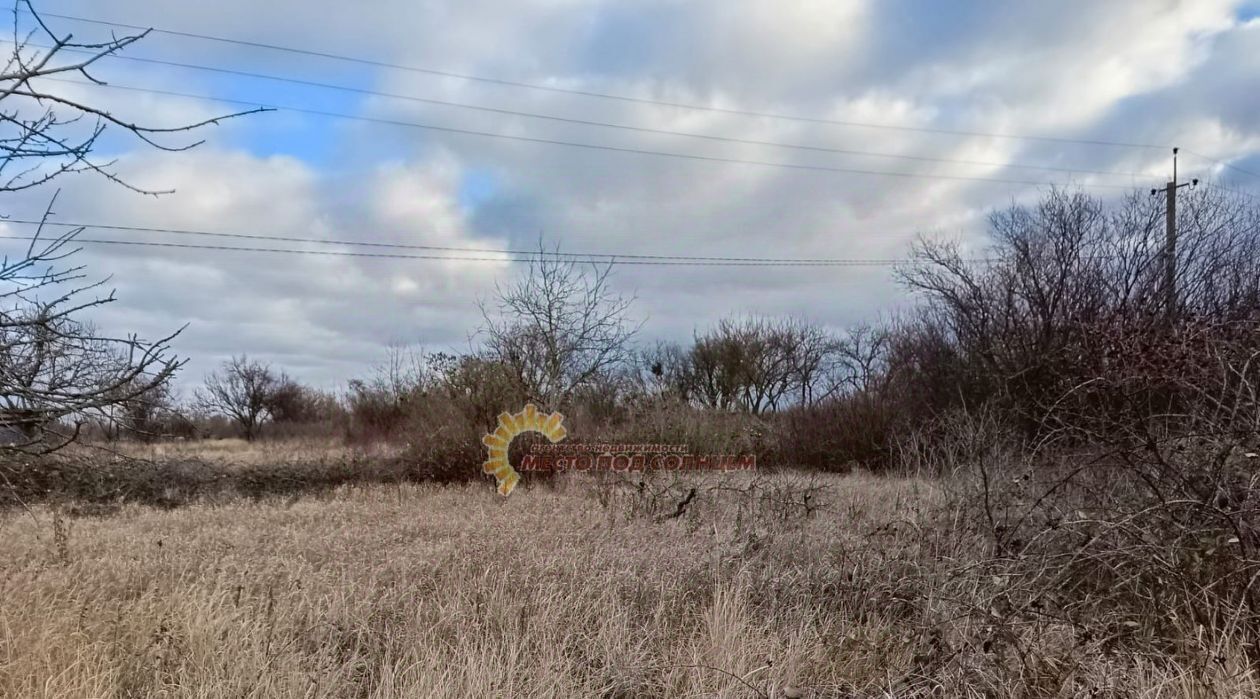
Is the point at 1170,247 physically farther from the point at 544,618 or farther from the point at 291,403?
the point at 291,403

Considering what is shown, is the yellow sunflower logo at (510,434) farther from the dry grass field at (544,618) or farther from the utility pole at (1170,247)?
the utility pole at (1170,247)

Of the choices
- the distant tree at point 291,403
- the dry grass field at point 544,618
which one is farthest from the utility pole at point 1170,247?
the distant tree at point 291,403

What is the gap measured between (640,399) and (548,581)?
34.8 ft

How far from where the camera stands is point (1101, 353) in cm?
582

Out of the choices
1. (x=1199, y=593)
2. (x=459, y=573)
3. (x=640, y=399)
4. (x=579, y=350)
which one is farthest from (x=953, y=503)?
(x=579, y=350)

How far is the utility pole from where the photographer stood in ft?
40.8

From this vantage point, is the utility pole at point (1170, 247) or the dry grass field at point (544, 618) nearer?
the dry grass field at point (544, 618)

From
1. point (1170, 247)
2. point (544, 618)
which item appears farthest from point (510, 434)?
point (1170, 247)

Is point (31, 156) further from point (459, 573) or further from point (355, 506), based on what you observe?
point (355, 506)

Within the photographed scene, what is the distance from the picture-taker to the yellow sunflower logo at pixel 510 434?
1206 centimetres

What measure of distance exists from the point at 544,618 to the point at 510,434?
8.06 m

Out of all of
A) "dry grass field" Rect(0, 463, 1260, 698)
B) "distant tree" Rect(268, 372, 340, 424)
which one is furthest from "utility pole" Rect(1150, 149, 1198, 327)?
"distant tree" Rect(268, 372, 340, 424)

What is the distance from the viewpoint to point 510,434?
12.4 meters

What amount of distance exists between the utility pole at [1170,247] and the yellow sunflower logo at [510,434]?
9557 mm
